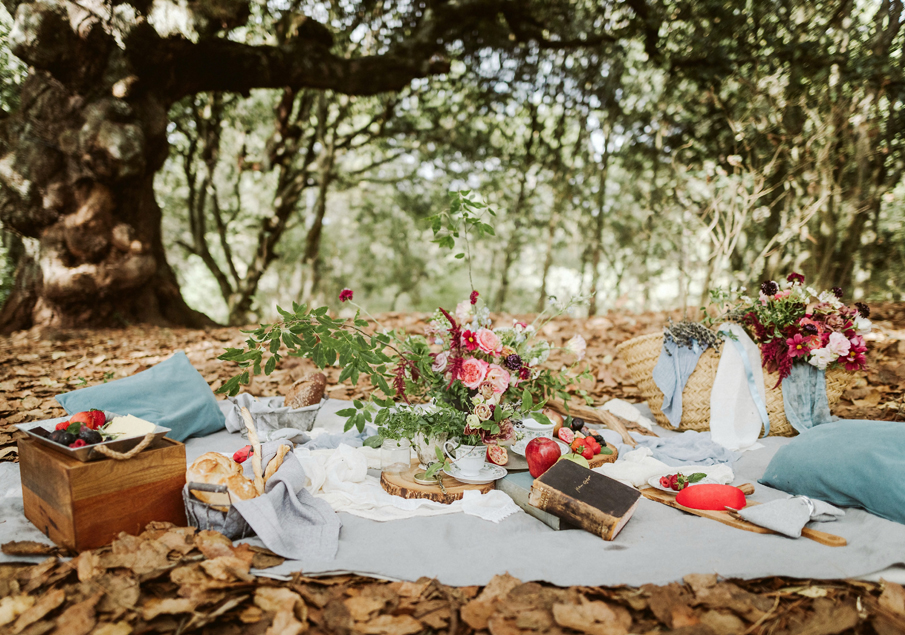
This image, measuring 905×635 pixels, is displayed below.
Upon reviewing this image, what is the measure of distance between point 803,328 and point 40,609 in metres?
4.19

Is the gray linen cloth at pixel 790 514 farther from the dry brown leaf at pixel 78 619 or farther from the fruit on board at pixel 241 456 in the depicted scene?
the dry brown leaf at pixel 78 619

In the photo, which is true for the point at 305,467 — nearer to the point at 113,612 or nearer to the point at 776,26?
the point at 113,612

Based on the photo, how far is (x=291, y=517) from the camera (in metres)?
2.11

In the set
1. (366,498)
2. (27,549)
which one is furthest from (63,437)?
(366,498)

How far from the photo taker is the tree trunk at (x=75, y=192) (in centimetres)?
577

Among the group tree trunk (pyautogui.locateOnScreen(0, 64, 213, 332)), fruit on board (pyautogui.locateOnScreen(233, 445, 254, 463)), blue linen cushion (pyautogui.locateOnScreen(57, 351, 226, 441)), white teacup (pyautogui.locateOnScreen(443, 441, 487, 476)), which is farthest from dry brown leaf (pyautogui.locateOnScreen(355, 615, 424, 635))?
tree trunk (pyautogui.locateOnScreen(0, 64, 213, 332))

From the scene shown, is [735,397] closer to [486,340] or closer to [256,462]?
[486,340]

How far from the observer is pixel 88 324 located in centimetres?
614

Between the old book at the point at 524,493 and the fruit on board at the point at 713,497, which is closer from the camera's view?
the old book at the point at 524,493

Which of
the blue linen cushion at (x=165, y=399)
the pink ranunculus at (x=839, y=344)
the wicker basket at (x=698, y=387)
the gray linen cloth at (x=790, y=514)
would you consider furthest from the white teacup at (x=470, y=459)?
the pink ranunculus at (x=839, y=344)

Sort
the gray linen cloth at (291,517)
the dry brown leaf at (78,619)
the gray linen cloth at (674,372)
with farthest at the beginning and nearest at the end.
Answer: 1. the gray linen cloth at (674,372)
2. the gray linen cloth at (291,517)
3. the dry brown leaf at (78,619)

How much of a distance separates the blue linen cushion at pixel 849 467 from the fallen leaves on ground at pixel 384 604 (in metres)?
0.56

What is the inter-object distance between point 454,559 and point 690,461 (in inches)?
72.0

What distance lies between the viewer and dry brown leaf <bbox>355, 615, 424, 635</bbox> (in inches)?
61.6
